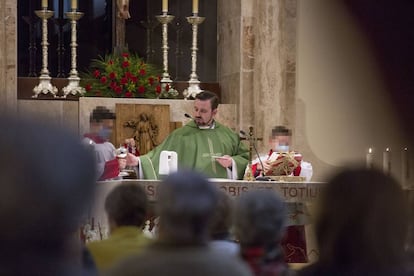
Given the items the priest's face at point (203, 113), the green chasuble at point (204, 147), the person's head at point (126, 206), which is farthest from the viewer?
the green chasuble at point (204, 147)

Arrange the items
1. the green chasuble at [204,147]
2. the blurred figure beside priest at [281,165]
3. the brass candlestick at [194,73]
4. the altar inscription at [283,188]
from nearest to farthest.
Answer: the altar inscription at [283,188], the blurred figure beside priest at [281,165], the green chasuble at [204,147], the brass candlestick at [194,73]

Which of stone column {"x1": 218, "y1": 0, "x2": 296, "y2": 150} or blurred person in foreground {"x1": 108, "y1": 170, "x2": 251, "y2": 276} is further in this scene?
stone column {"x1": 218, "y1": 0, "x2": 296, "y2": 150}

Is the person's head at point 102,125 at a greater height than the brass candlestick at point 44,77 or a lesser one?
lesser

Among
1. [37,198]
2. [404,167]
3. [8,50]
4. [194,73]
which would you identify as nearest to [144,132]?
[194,73]

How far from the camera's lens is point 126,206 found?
341cm

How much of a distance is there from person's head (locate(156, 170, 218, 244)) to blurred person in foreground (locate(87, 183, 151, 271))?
95 centimetres

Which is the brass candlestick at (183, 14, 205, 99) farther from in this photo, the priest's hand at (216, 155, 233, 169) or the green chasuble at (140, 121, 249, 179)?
the priest's hand at (216, 155, 233, 169)

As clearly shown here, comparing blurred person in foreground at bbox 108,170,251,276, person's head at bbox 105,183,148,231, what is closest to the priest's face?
person's head at bbox 105,183,148,231

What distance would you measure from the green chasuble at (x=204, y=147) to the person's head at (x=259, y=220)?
581cm

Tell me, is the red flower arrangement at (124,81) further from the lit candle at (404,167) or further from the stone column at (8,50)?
the lit candle at (404,167)

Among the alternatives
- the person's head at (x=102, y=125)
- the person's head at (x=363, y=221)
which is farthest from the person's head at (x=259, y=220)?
the person's head at (x=102, y=125)

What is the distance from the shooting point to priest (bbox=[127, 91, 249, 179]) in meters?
8.92

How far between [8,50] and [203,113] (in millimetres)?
2611

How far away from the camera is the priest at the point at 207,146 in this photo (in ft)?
29.3
